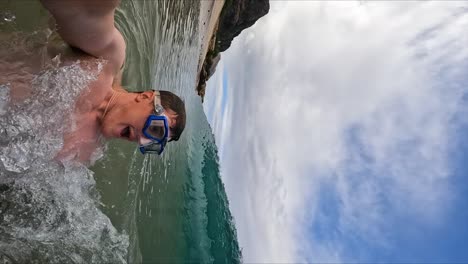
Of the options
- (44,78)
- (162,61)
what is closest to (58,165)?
(44,78)

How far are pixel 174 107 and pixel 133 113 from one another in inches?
13.0

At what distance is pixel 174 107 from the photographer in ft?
11.4

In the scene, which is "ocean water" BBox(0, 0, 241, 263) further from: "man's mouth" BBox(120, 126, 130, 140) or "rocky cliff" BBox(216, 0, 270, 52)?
"rocky cliff" BBox(216, 0, 270, 52)

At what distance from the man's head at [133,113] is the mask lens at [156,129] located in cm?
6

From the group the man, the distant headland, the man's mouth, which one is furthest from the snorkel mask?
the distant headland

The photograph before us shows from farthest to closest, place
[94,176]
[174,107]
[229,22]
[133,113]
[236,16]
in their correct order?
[229,22] → [236,16] → [94,176] → [174,107] → [133,113]

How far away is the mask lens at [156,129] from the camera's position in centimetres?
331

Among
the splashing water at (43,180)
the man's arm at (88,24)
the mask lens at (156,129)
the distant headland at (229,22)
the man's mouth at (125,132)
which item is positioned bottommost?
the splashing water at (43,180)

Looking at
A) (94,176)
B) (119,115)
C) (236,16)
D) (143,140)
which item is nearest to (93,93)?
(119,115)

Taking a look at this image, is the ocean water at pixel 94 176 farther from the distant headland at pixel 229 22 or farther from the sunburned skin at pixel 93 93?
the distant headland at pixel 229 22

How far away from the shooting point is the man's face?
130 inches

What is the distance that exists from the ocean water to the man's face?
31 cm

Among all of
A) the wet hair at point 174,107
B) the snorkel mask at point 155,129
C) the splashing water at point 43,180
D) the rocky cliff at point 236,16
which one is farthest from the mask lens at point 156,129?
the rocky cliff at point 236,16

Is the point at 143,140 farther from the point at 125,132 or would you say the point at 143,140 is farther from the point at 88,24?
the point at 88,24
